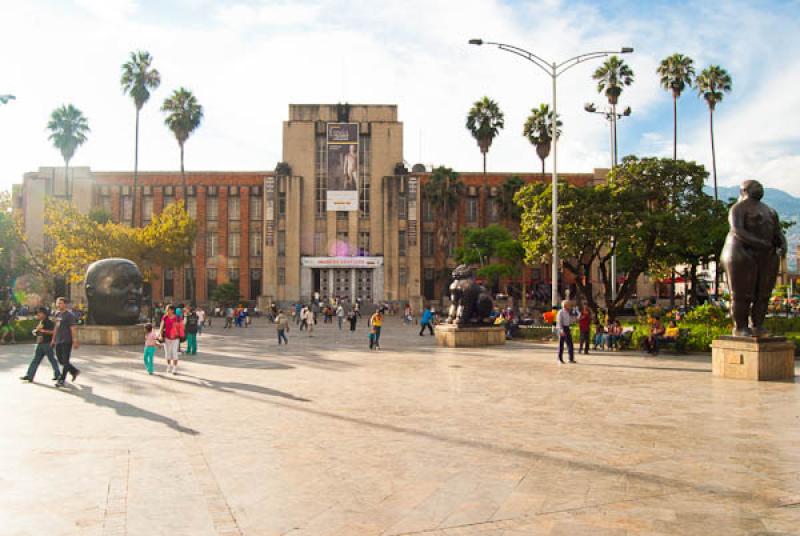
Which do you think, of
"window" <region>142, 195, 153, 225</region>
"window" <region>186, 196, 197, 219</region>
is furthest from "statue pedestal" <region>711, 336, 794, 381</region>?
"window" <region>142, 195, 153, 225</region>

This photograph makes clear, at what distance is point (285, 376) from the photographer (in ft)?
45.9

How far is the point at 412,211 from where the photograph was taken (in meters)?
58.9

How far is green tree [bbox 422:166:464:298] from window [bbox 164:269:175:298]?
25.7m

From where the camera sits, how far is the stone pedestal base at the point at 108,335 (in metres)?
22.5

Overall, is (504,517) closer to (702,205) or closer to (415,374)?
(415,374)

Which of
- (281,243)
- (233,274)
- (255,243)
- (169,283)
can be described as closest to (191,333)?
(281,243)

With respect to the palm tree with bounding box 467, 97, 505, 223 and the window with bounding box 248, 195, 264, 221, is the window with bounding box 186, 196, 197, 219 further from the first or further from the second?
the palm tree with bounding box 467, 97, 505, 223

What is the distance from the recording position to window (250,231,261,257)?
62219 millimetres

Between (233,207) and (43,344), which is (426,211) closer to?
(233,207)

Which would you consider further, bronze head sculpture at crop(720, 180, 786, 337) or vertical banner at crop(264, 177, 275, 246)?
vertical banner at crop(264, 177, 275, 246)

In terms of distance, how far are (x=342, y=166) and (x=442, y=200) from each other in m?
9.84

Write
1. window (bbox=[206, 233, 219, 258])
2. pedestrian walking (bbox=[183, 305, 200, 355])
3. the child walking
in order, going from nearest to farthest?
the child walking → pedestrian walking (bbox=[183, 305, 200, 355]) → window (bbox=[206, 233, 219, 258])

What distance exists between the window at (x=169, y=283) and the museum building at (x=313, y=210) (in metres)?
0.10

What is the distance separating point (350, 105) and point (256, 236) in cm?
1552
